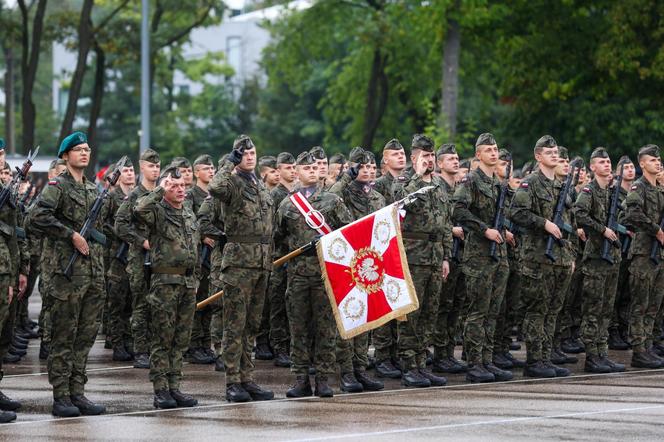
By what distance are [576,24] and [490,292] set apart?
21.4 m

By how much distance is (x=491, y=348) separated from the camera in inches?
593

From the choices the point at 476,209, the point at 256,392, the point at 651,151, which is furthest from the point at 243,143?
the point at 651,151

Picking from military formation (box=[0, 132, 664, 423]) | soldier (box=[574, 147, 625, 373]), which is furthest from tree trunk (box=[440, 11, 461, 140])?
soldier (box=[574, 147, 625, 373])

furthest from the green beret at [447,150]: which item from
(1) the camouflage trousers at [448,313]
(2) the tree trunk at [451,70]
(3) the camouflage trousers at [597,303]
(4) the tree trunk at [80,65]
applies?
(2) the tree trunk at [451,70]

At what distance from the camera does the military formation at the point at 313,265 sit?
1272 centimetres

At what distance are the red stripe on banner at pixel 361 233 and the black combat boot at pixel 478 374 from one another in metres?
1.76

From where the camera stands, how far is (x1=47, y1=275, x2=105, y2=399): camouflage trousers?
1254 cm

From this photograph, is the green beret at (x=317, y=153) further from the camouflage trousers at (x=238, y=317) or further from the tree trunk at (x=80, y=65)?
the tree trunk at (x=80, y=65)

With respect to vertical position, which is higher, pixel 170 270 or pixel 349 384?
pixel 170 270

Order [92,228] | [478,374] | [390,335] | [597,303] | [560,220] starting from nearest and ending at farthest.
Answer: [92,228] < [478,374] < [560,220] < [390,335] < [597,303]

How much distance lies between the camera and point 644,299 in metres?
16.5

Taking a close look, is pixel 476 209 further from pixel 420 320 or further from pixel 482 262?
pixel 420 320

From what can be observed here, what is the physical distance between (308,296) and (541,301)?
2618 millimetres

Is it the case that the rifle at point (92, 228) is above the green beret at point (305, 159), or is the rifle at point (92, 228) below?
below
